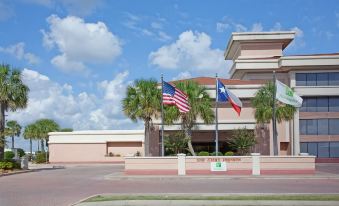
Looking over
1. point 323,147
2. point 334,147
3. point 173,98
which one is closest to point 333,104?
point 334,147

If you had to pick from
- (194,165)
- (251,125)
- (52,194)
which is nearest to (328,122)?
(251,125)

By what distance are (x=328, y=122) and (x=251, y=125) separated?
9731mm

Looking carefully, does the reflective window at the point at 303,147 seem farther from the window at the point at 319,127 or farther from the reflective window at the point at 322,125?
the reflective window at the point at 322,125

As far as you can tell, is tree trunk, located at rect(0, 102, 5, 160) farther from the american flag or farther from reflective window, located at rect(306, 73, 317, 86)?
reflective window, located at rect(306, 73, 317, 86)

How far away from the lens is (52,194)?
72.1 feet

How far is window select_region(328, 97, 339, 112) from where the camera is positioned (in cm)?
5841

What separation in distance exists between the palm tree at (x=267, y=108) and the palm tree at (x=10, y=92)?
21.1m

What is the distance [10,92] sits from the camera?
4272 centimetres

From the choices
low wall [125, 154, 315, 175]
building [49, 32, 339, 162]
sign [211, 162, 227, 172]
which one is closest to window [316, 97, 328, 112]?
building [49, 32, 339, 162]

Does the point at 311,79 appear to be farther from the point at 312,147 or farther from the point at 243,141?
the point at 243,141

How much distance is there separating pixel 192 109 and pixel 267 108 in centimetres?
793

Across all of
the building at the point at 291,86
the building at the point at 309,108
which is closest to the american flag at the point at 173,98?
the building at the point at 291,86

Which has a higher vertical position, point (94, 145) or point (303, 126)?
point (303, 126)

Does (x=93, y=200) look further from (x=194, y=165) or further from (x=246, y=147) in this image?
(x=246, y=147)
